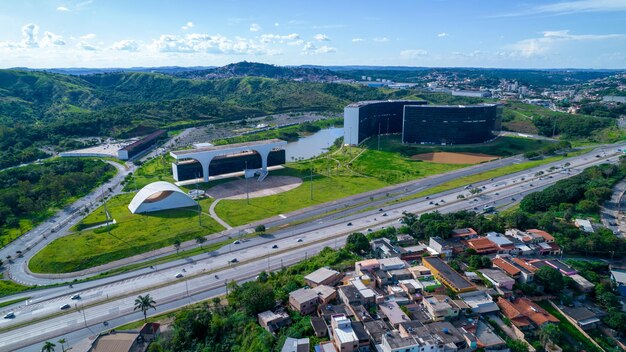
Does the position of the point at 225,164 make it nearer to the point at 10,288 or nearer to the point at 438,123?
the point at 10,288

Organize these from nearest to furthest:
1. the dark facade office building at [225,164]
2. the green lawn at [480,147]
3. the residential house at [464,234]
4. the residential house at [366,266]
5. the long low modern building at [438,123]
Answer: the residential house at [366,266] → the residential house at [464,234] → the dark facade office building at [225,164] → the green lawn at [480,147] → the long low modern building at [438,123]

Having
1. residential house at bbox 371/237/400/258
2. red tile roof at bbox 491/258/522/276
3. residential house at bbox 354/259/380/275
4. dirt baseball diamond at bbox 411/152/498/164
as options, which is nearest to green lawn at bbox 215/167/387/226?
residential house at bbox 371/237/400/258

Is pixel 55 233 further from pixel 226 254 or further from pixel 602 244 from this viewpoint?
pixel 602 244

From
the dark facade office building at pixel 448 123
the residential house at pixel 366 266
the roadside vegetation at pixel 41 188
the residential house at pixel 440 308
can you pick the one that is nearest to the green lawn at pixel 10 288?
the roadside vegetation at pixel 41 188

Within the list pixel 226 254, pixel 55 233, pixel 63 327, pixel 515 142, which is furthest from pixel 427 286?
pixel 515 142

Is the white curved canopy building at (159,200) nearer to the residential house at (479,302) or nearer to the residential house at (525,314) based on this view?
the residential house at (479,302)

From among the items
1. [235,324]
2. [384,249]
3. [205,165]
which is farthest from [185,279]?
[205,165]

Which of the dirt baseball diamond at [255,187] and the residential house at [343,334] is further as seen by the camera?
the dirt baseball diamond at [255,187]

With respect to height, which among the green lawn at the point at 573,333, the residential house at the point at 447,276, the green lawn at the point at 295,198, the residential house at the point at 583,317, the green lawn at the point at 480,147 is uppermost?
the green lawn at the point at 480,147
